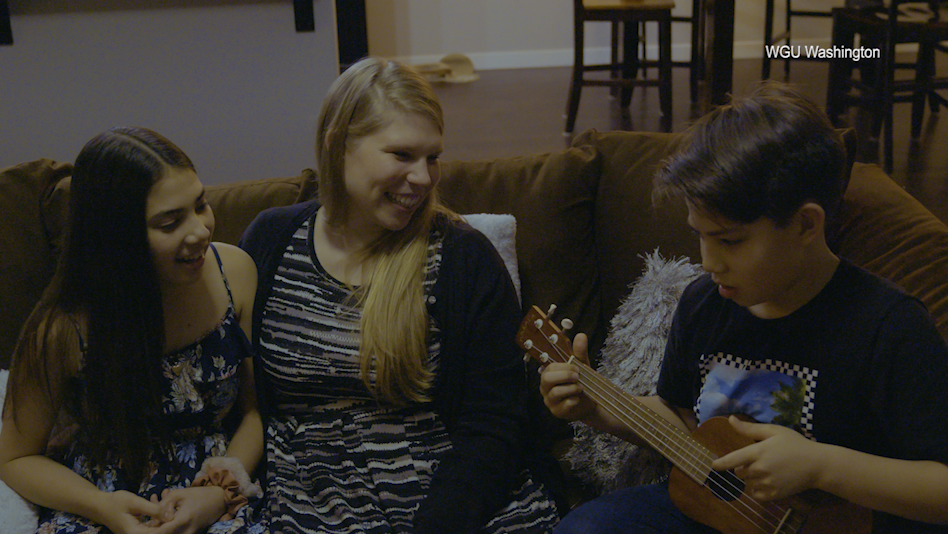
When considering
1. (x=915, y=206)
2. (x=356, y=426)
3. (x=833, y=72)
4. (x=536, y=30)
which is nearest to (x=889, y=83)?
(x=833, y=72)

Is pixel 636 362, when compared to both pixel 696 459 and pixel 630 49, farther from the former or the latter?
pixel 630 49

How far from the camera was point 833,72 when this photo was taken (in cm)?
443

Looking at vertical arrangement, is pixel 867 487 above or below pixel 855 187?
below

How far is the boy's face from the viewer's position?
43.2 inches

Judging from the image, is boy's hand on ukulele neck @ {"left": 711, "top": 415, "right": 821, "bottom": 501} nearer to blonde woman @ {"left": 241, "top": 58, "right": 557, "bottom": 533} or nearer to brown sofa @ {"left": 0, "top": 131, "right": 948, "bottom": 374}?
blonde woman @ {"left": 241, "top": 58, "right": 557, "bottom": 533}

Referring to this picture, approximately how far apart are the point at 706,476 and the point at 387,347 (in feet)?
1.83

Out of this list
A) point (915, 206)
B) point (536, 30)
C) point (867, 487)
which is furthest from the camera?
point (536, 30)

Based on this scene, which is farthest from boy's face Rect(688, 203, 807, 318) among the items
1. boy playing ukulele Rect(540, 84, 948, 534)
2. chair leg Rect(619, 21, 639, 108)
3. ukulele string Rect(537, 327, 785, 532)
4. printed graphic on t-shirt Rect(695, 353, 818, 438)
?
chair leg Rect(619, 21, 639, 108)

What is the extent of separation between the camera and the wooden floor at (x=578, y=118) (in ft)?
13.2

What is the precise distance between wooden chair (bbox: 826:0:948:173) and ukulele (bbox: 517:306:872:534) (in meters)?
3.21

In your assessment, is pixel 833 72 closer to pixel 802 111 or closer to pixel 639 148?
pixel 639 148

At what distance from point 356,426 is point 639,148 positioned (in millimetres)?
879

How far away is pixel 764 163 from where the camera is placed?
108 centimetres

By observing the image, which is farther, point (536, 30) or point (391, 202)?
point (536, 30)
